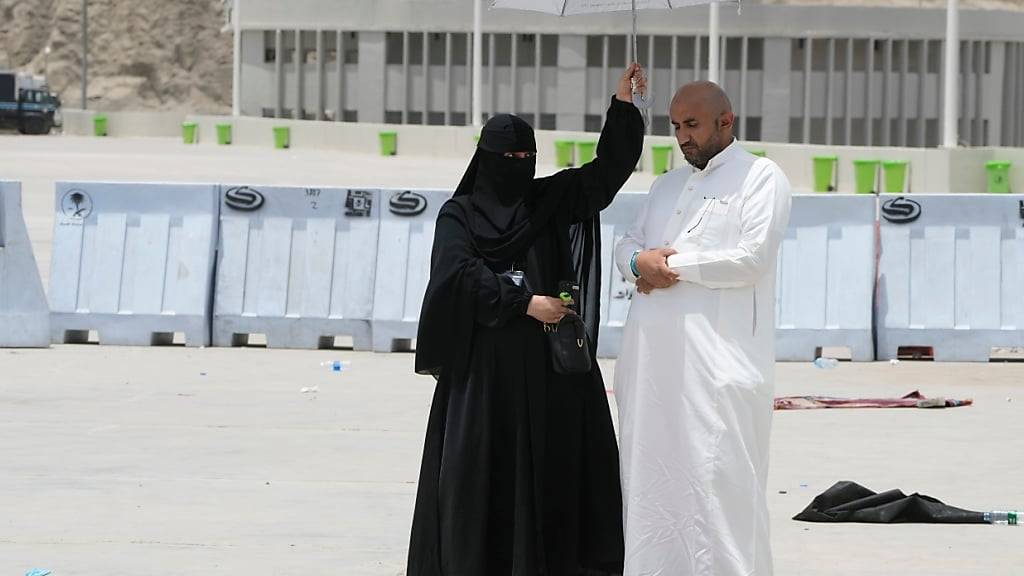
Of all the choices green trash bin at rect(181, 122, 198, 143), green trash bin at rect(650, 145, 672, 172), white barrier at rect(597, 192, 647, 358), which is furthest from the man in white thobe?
green trash bin at rect(181, 122, 198, 143)

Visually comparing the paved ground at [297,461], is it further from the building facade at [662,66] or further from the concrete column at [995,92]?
the concrete column at [995,92]

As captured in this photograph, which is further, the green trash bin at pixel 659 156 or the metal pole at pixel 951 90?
the green trash bin at pixel 659 156

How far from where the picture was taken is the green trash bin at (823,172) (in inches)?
1469

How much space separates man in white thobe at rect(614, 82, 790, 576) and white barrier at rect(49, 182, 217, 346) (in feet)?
28.2

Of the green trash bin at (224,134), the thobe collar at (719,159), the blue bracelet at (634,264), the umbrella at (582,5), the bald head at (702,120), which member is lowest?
the blue bracelet at (634,264)

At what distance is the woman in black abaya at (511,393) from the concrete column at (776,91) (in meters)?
59.7

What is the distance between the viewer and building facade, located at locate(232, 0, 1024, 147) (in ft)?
212

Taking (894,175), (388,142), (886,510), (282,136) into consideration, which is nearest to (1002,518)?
(886,510)

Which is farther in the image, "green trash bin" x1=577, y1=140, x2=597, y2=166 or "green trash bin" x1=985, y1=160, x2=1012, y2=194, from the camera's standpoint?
"green trash bin" x1=577, y1=140, x2=597, y2=166

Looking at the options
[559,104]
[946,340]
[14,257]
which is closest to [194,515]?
[14,257]

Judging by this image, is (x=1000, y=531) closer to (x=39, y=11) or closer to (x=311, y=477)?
(x=311, y=477)

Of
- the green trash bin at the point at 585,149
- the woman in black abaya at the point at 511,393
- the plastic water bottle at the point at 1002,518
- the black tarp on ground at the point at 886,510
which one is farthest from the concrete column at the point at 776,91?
the woman in black abaya at the point at 511,393

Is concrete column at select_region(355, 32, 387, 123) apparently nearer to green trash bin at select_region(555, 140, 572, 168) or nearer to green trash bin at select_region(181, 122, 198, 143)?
green trash bin at select_region(181, 122, 198, 143)

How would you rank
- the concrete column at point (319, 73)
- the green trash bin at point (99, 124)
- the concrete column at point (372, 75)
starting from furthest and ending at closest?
the green trash bin at point (99, 124) < the concrete column at point (319, 73) < the concrete column at point (372, 75)
